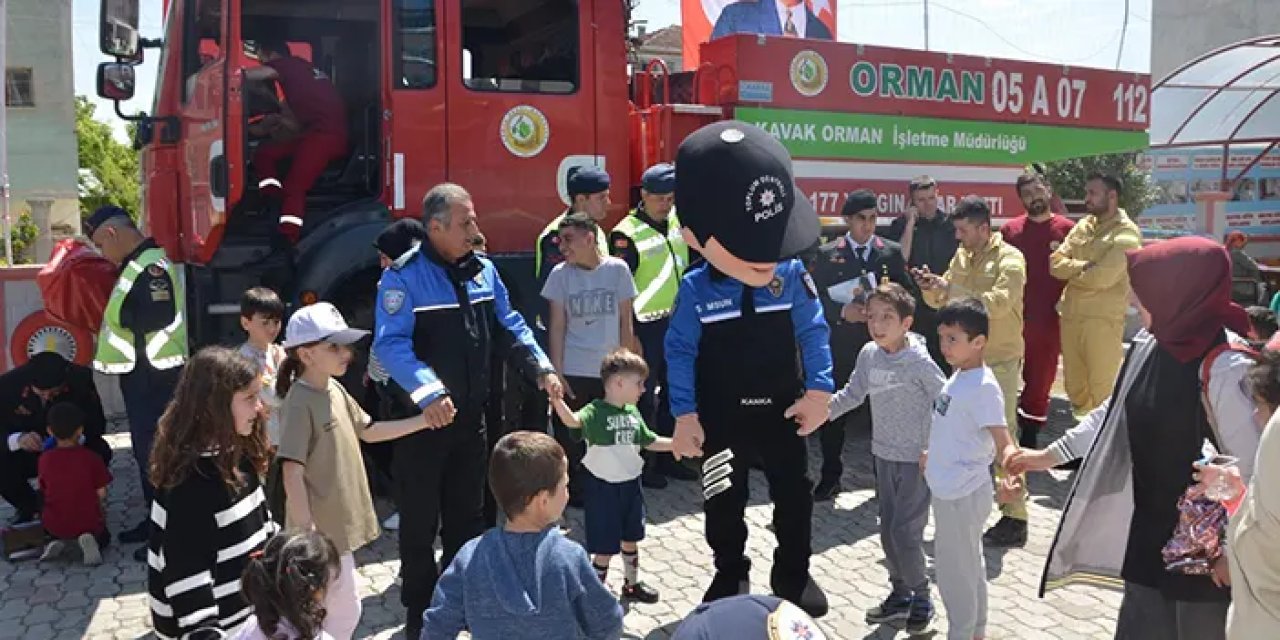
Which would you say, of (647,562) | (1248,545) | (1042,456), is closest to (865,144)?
(647,562)

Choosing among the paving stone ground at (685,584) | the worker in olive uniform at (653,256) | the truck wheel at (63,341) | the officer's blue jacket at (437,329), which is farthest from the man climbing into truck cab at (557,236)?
the truck wheel at (63,341)

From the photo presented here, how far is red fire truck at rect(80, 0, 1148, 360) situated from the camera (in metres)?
5.55

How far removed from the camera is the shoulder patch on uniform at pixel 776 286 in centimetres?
386

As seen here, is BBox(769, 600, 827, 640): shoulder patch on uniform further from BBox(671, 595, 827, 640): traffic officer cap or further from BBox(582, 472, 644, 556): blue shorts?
BBox(582, 472, 644, 556): blue shorts

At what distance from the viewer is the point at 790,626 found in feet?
4.75

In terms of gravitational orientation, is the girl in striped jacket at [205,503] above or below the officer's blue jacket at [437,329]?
below

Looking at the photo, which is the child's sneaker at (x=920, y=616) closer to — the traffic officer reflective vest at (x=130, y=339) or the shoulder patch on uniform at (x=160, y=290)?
the traffic officer reflective vest at (x=130, y=339)

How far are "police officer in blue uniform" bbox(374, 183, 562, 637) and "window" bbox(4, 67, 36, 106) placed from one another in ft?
109

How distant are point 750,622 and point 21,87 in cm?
3622

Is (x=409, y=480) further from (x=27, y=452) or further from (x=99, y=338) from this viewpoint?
(x=27, y=452)

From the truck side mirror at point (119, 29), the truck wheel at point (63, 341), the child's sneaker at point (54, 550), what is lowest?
the child's sneaker at point (54, 550)

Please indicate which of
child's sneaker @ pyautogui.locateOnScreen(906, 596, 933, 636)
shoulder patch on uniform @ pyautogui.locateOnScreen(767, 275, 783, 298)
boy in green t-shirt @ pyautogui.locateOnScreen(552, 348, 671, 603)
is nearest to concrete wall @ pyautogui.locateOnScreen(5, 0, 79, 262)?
boy in green t-shirt @ pyautogui.locateOnScreen(552, 348, 671, 603)

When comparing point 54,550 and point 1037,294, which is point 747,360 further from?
point 54,550

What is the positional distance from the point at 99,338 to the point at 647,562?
2941 millimetres
